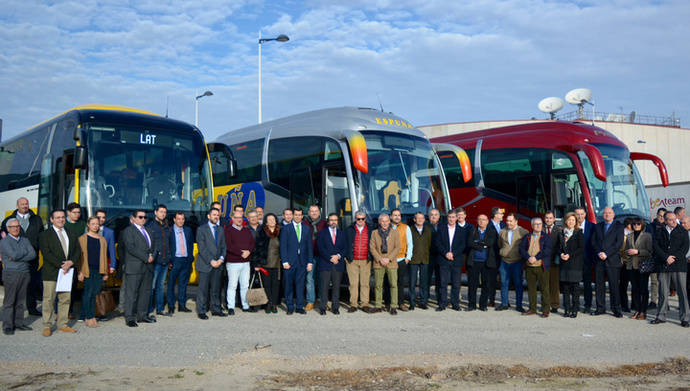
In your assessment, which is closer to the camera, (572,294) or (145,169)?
(572,294)

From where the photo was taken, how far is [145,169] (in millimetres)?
11273

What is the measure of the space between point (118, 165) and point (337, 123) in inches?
170

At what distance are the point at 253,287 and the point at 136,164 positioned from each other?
10.3 feet

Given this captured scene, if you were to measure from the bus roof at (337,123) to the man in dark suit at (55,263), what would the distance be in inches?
214

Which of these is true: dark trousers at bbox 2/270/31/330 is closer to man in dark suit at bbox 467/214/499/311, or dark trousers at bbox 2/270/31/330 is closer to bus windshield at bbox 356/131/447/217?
bus windshield at bbox 356/131/447/217

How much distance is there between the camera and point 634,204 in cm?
1366

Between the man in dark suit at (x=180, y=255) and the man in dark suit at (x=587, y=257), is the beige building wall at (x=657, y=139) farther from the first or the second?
the man in dark suit at (x=180, y=255)

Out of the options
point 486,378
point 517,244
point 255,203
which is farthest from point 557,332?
point 255,203

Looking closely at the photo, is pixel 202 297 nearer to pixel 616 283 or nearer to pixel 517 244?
pixel 517 244

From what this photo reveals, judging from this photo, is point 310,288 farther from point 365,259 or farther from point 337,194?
point 337,194

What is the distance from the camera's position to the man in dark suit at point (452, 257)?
435 inches

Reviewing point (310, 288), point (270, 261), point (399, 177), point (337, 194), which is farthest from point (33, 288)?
point (399, 177)

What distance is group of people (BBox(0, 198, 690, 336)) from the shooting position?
945 cm

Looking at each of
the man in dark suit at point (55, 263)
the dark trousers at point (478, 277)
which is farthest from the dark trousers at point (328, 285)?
the man in dark suit at point (55, 263)
